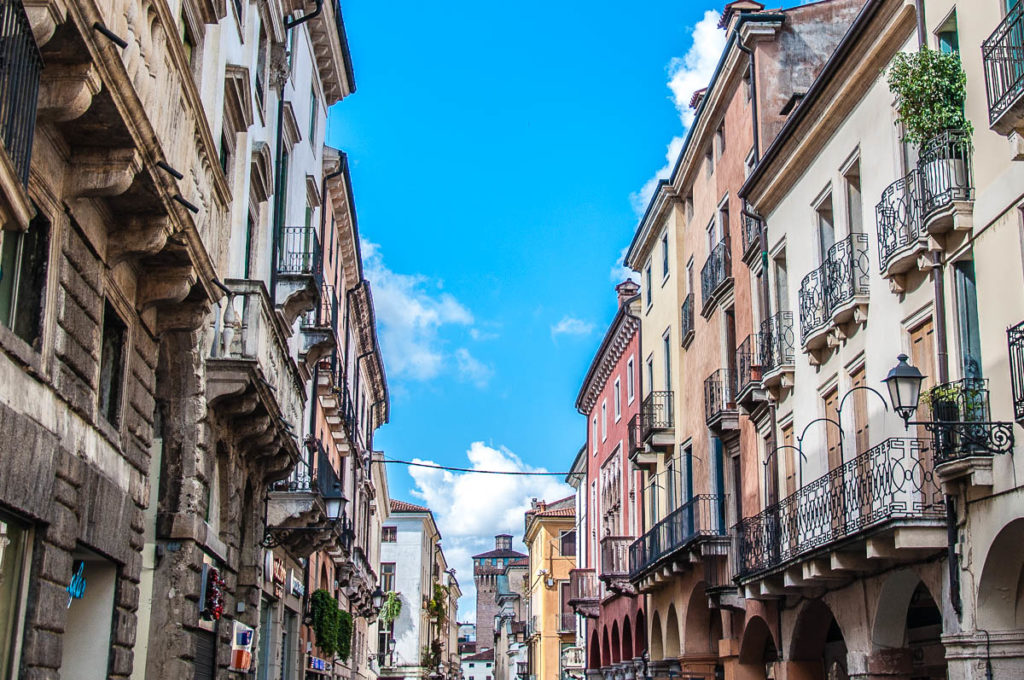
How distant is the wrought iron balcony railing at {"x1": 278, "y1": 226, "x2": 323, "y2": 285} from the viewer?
2272cm

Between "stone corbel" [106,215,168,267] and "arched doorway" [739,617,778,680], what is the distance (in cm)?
1738

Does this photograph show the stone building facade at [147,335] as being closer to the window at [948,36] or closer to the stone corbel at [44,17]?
the stone corbel at [44,17]

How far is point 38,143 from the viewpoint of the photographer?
888 centimetres

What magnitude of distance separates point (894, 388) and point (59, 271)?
9.37 m

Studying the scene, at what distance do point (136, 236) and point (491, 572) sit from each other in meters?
137

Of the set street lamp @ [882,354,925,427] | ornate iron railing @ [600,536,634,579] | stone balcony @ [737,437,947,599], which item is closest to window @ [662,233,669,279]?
ornate iron railing @ [600,536,634,579]

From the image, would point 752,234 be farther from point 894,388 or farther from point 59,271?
point 59,271

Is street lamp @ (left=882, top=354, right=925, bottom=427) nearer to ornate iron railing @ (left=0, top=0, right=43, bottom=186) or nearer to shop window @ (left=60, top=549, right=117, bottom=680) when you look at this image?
shop window @ (left=60, top=549, right=117, bottom=680)

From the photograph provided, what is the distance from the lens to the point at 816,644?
22.1 meters

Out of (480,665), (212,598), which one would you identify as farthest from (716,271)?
(480,665)

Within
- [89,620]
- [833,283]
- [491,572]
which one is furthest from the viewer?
[491,572]

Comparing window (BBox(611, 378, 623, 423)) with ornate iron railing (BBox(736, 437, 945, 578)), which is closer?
ornate iron railing (BBox(736, 437, 945, 578))

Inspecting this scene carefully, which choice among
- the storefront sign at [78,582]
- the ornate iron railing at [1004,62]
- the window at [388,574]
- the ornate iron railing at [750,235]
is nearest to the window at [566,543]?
the window at [388,574]

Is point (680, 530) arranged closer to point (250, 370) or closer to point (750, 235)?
point (750, 235)
